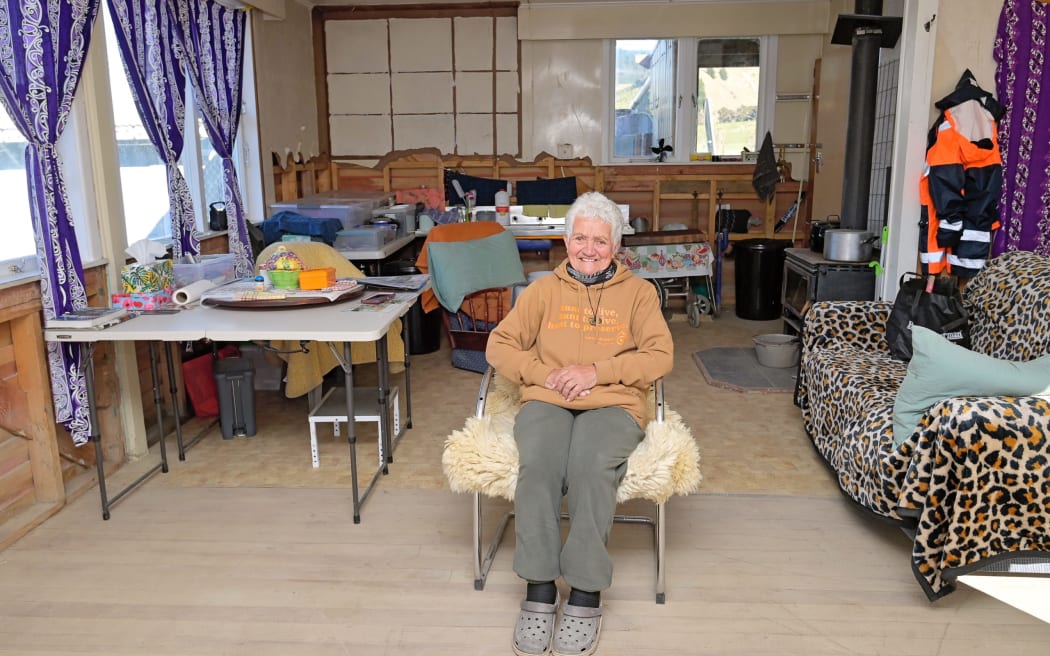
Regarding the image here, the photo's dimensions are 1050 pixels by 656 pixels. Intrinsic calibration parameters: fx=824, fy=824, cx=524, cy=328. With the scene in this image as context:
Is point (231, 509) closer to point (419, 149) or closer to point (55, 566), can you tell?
point (55, 566)

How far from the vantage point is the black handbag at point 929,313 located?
3344 mm

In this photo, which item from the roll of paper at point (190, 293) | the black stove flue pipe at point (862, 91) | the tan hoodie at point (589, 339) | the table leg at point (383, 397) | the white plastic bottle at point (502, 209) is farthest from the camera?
the white plastic bottle at point (502, 209)

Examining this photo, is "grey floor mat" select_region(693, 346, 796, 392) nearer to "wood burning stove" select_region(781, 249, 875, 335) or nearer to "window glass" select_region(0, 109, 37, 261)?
"wood burning stove" select_region(781, 249, 875, 335)

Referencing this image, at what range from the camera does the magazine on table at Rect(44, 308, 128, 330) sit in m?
2.89

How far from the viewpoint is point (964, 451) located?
2.27 metres

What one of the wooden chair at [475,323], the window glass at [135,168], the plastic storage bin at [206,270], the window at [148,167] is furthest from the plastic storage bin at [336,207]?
the plastic storage bin at [206,270]

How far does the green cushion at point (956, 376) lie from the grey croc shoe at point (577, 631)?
1111 mm

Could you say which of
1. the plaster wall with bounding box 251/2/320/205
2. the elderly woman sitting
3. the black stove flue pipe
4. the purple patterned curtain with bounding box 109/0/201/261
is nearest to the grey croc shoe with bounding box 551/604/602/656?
the elderly woman sitting

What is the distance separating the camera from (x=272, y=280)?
135 inches

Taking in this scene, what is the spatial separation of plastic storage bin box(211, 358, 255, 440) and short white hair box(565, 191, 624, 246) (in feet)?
6.41

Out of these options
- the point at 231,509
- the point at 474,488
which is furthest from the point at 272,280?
the point at 474,488

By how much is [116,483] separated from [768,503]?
102 inches

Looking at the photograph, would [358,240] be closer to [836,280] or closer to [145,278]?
[145,278]

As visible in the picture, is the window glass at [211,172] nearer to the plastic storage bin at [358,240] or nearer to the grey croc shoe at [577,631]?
the plastic storage bin at [358,240]
